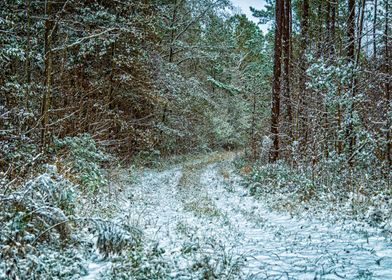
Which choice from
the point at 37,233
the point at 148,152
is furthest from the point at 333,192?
the point at 148,152

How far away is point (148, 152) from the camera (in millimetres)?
20141

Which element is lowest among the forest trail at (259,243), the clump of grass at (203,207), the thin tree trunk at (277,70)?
the clump of grass at (203,207)

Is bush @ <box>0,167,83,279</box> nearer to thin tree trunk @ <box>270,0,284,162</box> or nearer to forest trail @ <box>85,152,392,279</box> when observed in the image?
forest trail @ <box>85,152,392,279</box>

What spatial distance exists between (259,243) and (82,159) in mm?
5741

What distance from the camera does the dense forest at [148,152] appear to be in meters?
4.42

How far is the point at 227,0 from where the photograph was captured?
21.6 meters

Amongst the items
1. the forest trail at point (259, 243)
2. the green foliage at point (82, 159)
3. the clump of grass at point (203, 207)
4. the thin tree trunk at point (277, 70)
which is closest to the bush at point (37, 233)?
the forest trail at point (259, 243)

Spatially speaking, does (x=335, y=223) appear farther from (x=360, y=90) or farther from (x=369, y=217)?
(x=360, y=90)

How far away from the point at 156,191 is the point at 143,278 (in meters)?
8.60

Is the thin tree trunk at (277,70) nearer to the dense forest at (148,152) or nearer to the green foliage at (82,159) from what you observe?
the dense forest at (148,152)

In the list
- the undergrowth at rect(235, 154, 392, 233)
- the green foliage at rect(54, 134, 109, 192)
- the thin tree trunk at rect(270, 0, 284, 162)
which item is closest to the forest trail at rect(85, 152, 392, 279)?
the undergrowth at rect(235, 154, 392, 233)

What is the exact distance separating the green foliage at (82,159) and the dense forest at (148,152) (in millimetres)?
41

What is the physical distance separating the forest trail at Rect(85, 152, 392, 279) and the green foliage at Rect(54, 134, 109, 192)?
40.7 inches

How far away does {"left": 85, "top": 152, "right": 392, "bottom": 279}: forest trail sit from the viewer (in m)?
3.97
